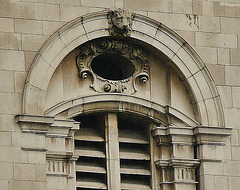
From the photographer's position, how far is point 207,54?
34.5 metres

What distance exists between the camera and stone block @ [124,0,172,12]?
34.2 metres

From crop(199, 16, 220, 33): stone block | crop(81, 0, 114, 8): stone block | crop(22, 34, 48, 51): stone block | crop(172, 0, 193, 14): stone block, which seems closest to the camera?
crop(22, 34, 48, 51): stone block

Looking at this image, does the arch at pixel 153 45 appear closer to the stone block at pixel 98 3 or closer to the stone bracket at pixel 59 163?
the stone block at pixel 98 3

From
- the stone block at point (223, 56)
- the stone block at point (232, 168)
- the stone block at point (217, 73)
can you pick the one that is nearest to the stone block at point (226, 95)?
the stone block at point (217, 73)

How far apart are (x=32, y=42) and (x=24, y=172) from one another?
2677 mm

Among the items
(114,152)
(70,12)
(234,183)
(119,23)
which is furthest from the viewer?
(234,183)

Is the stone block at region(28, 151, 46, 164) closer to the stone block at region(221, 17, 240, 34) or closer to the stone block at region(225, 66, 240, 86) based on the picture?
the stone block at region(225, 66, 240, 86)

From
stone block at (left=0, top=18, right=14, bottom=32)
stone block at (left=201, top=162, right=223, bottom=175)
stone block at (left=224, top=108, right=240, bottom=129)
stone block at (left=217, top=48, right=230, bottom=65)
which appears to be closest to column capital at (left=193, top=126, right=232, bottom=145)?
stone block at (left=224, top=108, right=240, bottom=129)

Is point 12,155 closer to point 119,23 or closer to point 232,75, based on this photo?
point 119,23

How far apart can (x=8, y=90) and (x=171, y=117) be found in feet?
11.8

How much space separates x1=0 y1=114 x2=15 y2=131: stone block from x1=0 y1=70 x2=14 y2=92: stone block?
0.54 m

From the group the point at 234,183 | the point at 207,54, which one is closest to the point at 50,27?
the point at 207,54

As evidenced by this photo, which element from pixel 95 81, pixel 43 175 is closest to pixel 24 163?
pixel 43 175

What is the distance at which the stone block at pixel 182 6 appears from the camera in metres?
34.5
